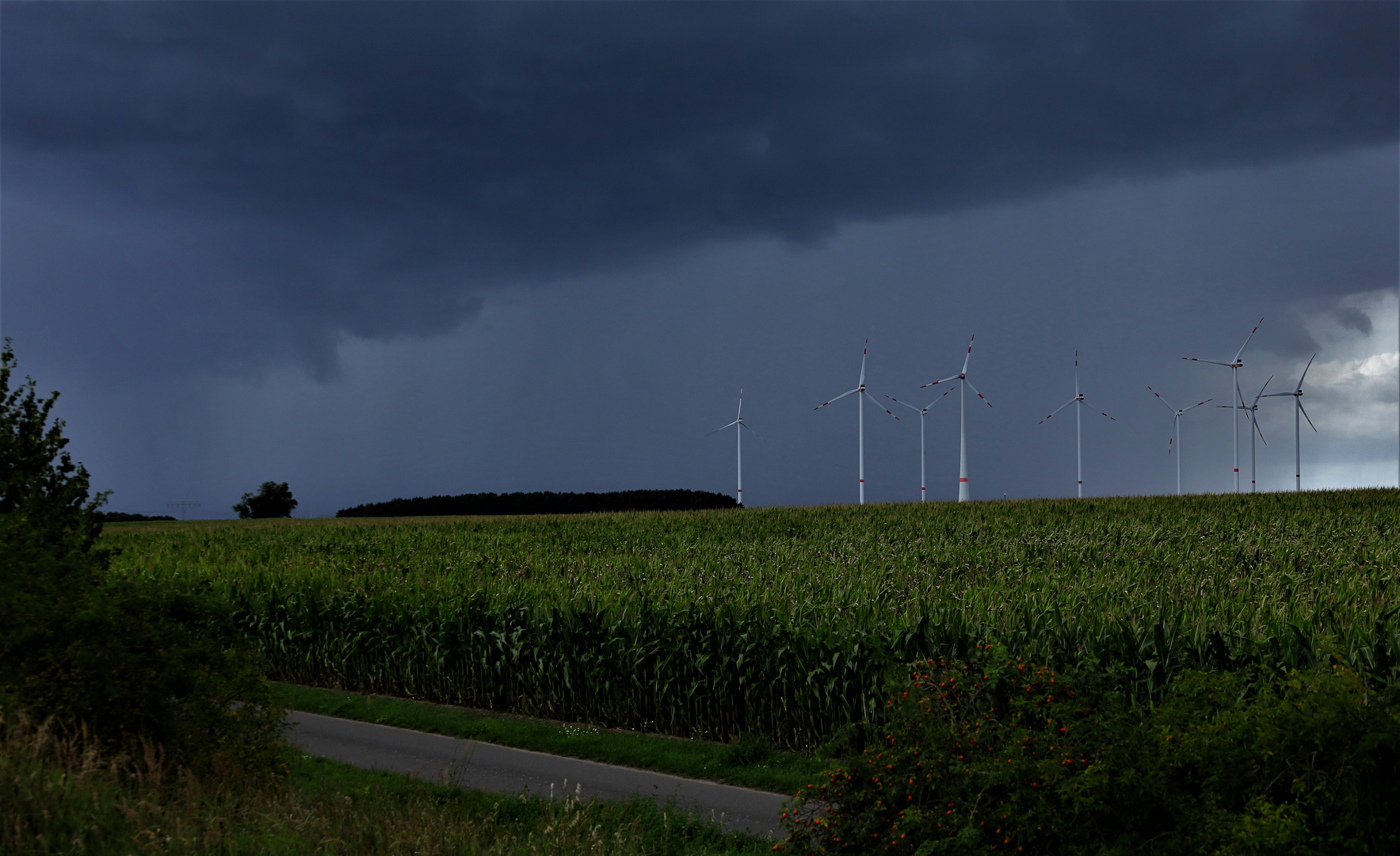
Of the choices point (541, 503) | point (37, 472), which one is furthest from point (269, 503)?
point (37, 472)

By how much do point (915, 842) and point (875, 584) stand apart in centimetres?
1136

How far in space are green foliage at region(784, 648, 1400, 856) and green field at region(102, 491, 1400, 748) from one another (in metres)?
1.28

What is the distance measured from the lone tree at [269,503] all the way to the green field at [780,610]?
159ft

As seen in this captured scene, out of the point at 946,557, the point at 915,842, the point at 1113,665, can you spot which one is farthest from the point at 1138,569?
the point at 915,842

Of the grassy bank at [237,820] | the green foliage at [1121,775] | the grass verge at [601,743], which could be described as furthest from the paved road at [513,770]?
the green foliage at [1121,775]

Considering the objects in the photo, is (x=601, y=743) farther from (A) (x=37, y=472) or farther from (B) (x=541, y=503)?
(B) (x=541, y=503)

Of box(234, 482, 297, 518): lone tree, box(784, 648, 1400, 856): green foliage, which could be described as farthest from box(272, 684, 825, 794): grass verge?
box(234, 482, 297, 518): lone tree

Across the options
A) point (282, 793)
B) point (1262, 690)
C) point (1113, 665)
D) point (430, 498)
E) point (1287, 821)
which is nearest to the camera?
point (1287, 821)

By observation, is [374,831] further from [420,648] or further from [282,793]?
[420,648]

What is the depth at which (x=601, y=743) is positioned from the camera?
13789mm

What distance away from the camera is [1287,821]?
227 inches

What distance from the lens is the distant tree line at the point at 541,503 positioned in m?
69.3

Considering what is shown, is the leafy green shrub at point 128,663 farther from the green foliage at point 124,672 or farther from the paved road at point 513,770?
the paved road at point 513,770

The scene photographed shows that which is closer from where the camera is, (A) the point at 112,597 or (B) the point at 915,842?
(B) the point at 915,842
